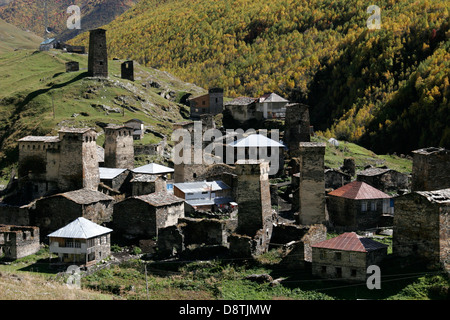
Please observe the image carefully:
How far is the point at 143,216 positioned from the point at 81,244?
6.17m

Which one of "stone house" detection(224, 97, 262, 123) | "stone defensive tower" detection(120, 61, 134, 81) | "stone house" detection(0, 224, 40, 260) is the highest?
"stone defensive tower" detection(120, 61, 134, 81)

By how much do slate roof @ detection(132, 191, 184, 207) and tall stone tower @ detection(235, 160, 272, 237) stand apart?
673 cm

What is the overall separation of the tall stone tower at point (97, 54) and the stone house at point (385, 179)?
44083mm

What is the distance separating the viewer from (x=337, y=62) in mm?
136000

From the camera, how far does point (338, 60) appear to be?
447 ft

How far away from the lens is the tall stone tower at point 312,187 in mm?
48938

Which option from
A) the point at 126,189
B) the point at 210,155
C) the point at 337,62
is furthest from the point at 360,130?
the point at 126,189

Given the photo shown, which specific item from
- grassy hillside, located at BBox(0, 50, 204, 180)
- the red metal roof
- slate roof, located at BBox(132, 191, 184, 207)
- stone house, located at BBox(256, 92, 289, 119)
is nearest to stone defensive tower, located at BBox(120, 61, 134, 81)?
grassy hillside, located at BBox(0, 50, 204, 180)

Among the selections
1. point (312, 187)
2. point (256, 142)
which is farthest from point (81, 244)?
point (256, 142)

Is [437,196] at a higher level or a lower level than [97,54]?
lower

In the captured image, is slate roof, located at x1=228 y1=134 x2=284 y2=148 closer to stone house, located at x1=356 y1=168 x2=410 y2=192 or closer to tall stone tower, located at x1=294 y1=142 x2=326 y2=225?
stone house, located at x1=356 y1=168 x2=410 y2=192

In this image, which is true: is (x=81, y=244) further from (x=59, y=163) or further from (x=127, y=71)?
(x=127, y=71)

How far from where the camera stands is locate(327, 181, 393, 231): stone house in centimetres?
4875

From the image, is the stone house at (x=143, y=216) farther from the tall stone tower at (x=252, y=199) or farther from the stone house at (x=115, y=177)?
the stone house at (x=115, y=177)
